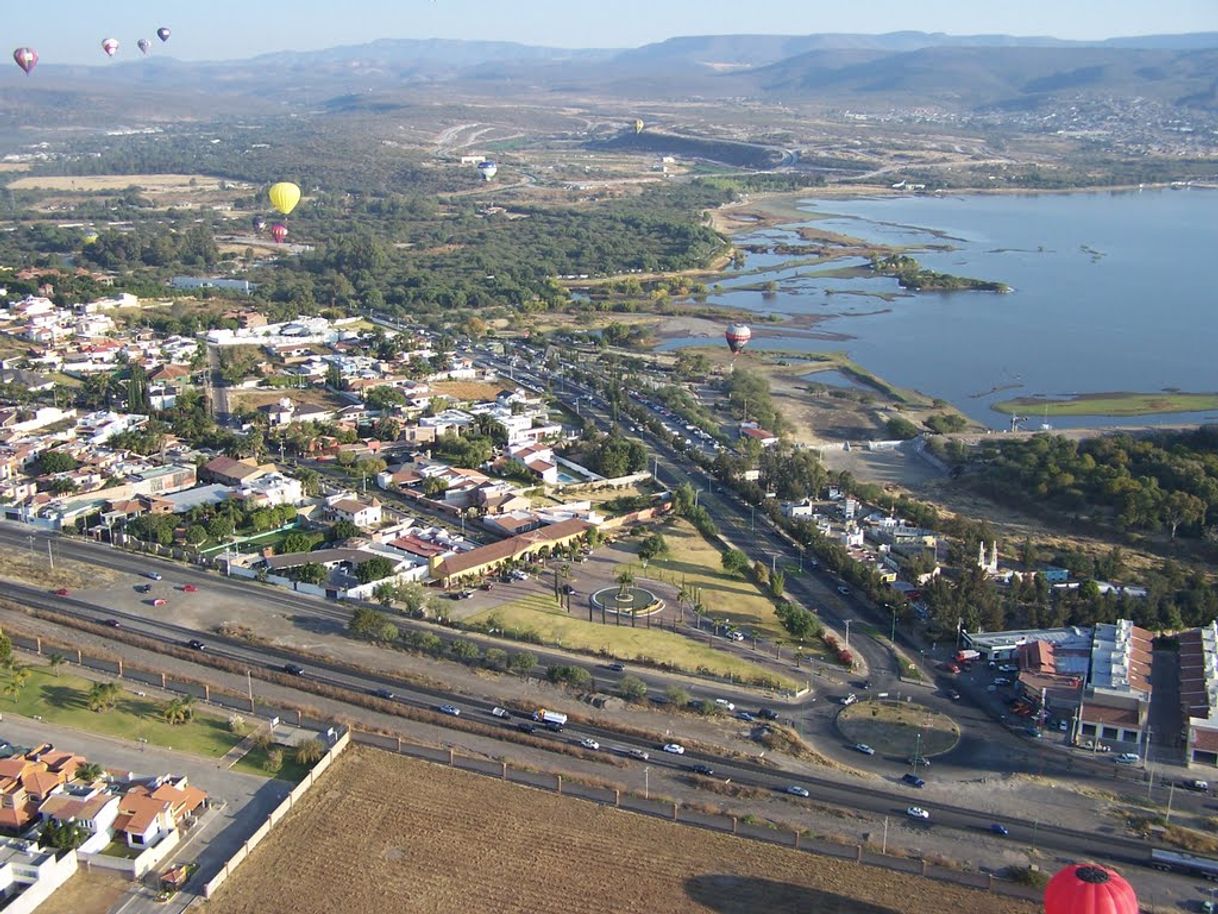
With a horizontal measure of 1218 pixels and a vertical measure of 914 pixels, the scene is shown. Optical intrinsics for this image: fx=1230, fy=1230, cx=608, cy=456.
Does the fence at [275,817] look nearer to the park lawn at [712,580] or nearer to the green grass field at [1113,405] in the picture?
the park lawn at [712,580]

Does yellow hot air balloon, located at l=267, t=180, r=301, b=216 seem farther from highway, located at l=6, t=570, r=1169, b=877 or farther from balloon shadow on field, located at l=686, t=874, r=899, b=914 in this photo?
balloon shadow on field, located at l=686, t=874, r=899, b=914

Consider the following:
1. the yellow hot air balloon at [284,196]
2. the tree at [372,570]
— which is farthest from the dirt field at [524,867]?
the yellow hot air balloon at [284,196]

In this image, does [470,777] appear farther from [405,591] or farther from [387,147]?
[387,147]

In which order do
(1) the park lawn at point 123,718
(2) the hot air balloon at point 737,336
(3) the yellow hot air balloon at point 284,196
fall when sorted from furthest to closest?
(3) the yellow hot air balloon at point 284,196
(2) the hot air balloon at point 737,336
(1) the park lawn at point 123,718

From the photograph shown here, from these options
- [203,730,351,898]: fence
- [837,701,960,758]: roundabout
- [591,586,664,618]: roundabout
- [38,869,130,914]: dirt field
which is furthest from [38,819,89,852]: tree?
[837,701,960,758]: roundabout

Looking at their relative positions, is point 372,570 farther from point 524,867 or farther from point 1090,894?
point 1090,894
